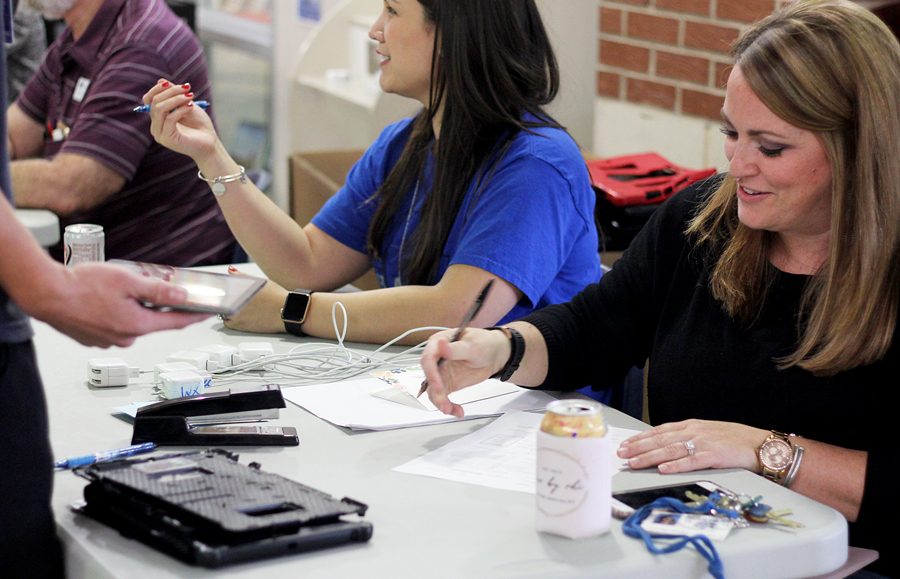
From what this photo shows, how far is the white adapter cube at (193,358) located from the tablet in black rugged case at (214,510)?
1.66 ft

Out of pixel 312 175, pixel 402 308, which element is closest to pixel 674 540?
pixel 402 308

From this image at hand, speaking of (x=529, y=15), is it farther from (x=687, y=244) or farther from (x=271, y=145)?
(x=271, y=145)

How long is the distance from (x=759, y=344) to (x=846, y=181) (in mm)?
248

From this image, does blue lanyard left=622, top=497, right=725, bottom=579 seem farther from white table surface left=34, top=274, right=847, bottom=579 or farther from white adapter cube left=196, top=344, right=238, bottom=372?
white adapter cube left=196, top=344, right=238, bottom=372

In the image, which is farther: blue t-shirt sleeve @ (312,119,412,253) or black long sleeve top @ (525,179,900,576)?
blue t-shirt sleeve @ (312,119,412,253)

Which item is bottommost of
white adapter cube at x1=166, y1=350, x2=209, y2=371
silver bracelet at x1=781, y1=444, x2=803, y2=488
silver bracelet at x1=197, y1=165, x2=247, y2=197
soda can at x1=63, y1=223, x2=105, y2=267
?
silver bracelet at x1=781, y1=444, x2=803, y2=488

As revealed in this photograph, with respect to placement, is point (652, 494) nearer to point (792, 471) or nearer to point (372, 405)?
point (792, 471)

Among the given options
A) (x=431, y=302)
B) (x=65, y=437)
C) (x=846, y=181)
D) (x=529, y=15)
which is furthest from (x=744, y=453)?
(x=529, y=15)

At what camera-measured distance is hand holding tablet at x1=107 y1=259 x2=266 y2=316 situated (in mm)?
1200

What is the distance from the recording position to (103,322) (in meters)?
1.16

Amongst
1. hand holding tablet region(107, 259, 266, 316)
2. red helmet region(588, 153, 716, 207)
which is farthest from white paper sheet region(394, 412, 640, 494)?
red helmet region(588, 153, 716, 207)

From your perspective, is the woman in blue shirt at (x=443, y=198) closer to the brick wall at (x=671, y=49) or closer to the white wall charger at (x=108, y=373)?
the white wall charger at (x=108, y=373)

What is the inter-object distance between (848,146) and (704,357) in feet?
1.14

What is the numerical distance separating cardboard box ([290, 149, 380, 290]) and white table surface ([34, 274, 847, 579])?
180cm
